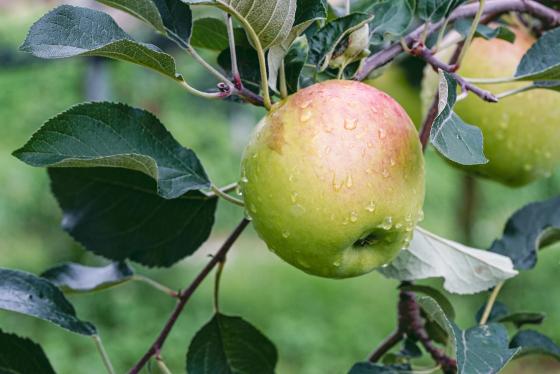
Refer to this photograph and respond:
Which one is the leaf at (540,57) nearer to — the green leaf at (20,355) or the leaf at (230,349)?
the leaf at (230,349)

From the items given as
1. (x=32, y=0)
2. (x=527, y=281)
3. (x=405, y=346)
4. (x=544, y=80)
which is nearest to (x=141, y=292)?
(x=527, y=281)

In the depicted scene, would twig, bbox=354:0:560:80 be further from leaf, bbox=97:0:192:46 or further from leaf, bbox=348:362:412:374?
leaf, bbox=348:362:412:374

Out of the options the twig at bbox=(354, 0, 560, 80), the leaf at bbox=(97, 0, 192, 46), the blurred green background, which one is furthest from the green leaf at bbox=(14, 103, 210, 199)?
the blurred green background

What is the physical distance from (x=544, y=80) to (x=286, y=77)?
259mm

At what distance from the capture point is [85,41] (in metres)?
0.66

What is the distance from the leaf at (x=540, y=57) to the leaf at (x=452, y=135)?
0.47 ft

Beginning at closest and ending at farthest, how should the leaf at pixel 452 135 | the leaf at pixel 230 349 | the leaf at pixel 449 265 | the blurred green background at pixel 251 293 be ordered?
1. the leaf at pixel 452 135
2. the leaf at pixel 449 265
3. the leaf at pixel 230 349
4. the blurred green background at pixel 251 293

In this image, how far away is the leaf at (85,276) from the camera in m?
0.94

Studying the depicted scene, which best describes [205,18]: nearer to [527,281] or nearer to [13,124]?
[527,281]

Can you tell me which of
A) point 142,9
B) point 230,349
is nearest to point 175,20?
point 142,9

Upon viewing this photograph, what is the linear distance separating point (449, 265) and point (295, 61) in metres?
0.29

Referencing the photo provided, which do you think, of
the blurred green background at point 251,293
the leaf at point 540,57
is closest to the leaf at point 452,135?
the leaf at point 540,57

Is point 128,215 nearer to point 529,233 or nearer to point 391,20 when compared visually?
point 391,20

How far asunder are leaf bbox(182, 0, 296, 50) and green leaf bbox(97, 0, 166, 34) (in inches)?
3.7
